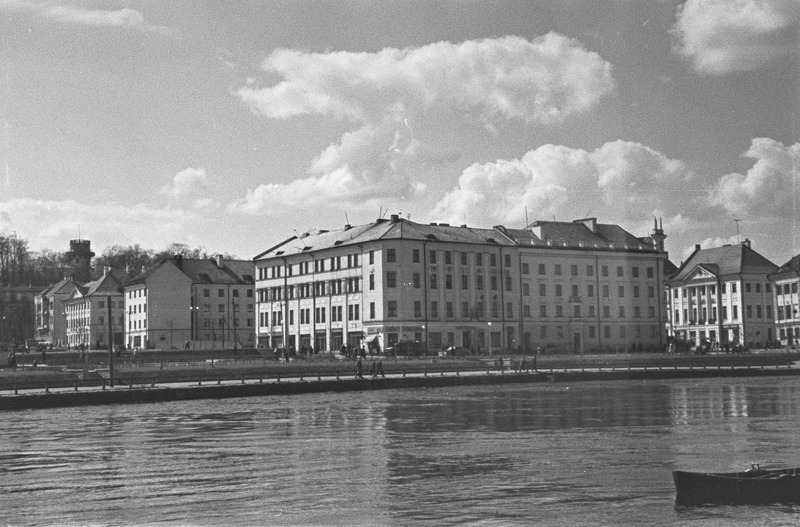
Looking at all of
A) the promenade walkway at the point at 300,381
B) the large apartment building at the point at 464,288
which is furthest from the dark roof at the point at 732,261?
the promenade walkway at the point at 300,381

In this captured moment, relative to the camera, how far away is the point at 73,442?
→ 36.8m

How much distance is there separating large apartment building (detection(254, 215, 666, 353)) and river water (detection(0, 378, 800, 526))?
5962cm

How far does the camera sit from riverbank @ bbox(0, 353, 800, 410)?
59.2 m

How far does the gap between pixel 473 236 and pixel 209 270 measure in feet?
160

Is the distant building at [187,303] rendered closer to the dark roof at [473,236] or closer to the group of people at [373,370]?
the dark roof at [473,236]

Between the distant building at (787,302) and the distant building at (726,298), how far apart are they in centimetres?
326

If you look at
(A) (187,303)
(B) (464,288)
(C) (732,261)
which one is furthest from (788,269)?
(A) (187,303)

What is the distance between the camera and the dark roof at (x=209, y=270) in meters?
148

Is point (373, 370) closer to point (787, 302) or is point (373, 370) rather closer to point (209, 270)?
point (209, 270)

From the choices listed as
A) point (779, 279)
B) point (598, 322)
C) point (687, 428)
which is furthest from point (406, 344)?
point (687, 428)

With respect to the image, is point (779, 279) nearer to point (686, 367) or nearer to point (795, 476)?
point (686, 367)

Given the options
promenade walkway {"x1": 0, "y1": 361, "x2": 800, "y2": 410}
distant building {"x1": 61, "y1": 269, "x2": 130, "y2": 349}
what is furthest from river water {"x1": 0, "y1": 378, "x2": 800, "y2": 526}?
distant building {"x1": 61, "y1": 269, "x2": 130, "y2": 349}

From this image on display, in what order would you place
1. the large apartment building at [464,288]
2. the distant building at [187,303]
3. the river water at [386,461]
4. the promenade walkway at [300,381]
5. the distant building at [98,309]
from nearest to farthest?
the river water at [386,461], the promenade walkway at [300,381], the large apartment building at [464,288], the distant building at [187,303], the distant building at [98,309]

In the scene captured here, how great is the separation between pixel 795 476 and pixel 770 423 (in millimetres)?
19201
